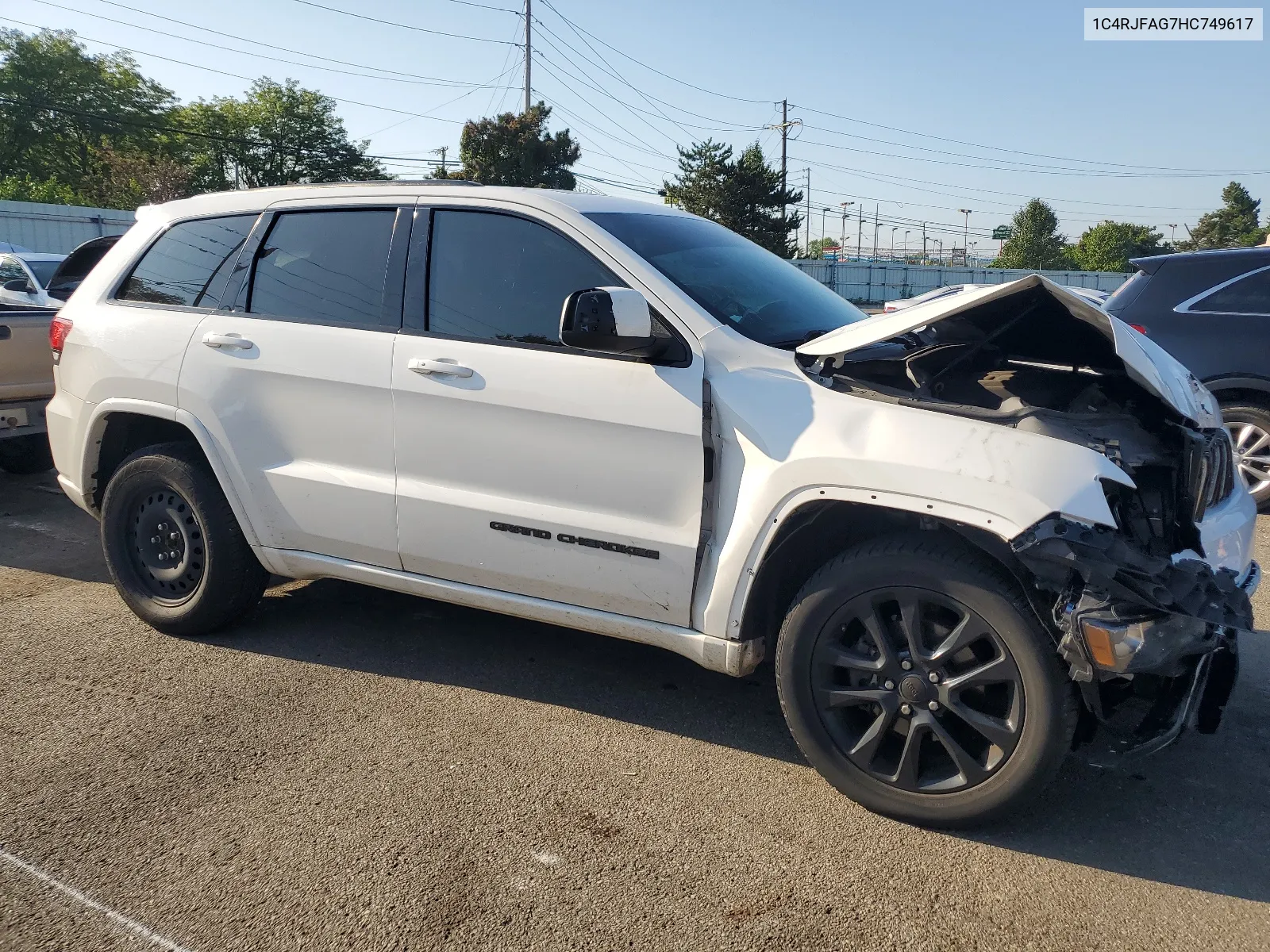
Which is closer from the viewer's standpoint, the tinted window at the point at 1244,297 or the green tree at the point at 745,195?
the tinted window at the point at 1244,297

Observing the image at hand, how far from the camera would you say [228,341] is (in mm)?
4016

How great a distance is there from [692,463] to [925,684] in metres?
0.97

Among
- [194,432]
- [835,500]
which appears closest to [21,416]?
[194,432]

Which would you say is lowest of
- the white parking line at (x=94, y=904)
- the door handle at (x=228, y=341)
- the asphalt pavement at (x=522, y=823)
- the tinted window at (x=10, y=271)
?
the white parking line at (x=94, y=904)

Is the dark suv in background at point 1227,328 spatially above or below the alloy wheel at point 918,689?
above

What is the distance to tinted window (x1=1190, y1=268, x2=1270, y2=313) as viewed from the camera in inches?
259

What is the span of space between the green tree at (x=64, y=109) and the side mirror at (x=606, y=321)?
2671 inches

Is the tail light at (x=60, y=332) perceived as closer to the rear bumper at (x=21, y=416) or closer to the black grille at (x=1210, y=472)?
the rear bumper at (x=21, y=416)

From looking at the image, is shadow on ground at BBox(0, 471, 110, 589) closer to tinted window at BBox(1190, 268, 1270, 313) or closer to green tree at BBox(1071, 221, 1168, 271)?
tinted window at BBox(1190, 268, 1270, 313)

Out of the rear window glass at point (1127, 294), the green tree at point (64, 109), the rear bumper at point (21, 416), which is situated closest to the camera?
the rear bumper at point (21, 416)

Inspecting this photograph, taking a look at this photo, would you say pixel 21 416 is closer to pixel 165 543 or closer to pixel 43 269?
pixel 165 543

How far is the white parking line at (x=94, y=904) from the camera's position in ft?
8.08

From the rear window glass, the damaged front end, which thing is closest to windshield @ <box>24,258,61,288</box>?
the rear window glass

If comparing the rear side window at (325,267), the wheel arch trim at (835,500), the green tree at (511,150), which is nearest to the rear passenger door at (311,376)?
the rear side window at (325,267)
